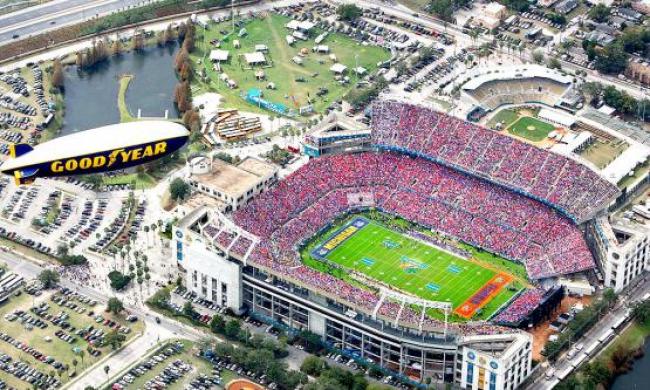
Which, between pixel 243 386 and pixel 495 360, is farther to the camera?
pixel 243 386

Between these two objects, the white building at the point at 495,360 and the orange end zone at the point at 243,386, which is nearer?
the white building at the point at 495,360

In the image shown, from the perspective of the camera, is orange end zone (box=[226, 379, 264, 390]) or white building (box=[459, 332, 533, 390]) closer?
white building (box=[459, 332, 533, 390])

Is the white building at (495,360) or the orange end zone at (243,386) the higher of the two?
the white building at (495,360)

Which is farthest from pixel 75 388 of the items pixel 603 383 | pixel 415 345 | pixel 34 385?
pixel 603 383

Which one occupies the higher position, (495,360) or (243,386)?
(495,360)

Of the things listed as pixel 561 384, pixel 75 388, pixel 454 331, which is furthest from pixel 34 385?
pixel 561 384

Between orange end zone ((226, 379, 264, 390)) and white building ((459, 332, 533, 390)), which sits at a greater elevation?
white building ((459, 332, 533, 390))

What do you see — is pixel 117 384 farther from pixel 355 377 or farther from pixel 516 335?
pixel 516 335
